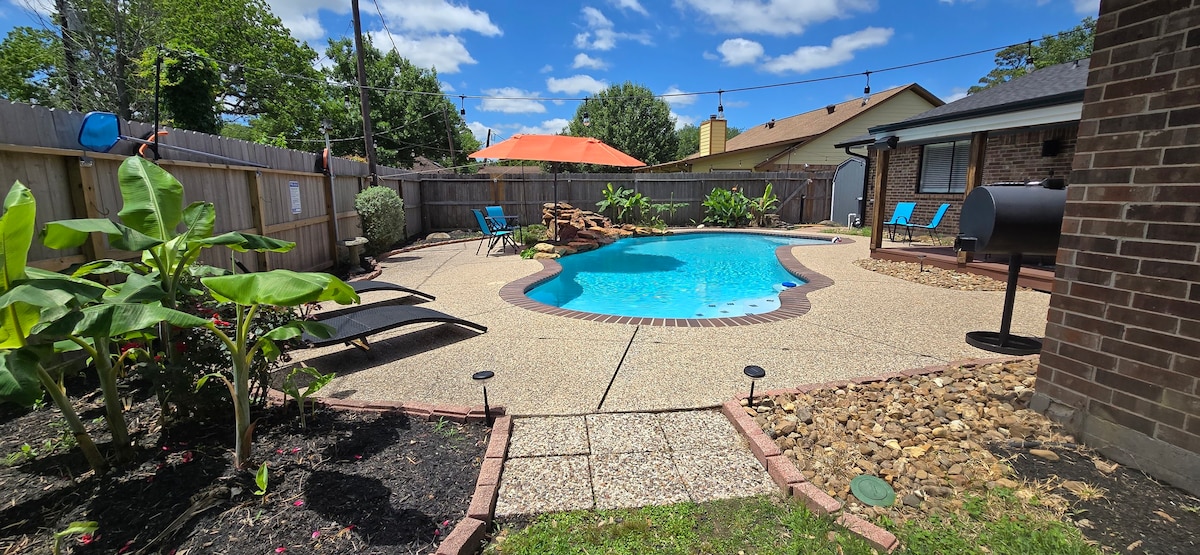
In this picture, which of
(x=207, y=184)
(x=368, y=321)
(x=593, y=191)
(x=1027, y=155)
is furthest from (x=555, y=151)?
(x=1027, y=155)

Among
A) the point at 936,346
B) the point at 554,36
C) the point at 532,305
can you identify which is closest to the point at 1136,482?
the point at 936,346

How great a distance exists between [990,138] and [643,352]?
1133 cm

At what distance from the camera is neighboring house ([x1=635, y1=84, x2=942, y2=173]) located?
846 inches

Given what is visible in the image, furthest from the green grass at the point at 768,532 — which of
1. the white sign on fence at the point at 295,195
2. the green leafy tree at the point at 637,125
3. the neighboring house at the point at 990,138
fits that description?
the green leafy tree at the point at 637,125

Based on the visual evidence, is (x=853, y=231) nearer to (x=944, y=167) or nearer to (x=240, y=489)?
(x=944, y=167)

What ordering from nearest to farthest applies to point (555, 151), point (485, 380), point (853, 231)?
point (485, 380) → point (555, 151) → point (853, 231)

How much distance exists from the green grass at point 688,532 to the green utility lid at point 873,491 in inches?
11.9

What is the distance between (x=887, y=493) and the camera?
233 centimetres

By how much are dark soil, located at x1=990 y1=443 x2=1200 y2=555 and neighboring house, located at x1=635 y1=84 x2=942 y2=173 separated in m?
19.2

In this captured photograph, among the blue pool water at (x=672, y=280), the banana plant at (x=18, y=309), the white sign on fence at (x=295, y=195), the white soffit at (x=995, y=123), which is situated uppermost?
the white soffit at (x=995, y=123)

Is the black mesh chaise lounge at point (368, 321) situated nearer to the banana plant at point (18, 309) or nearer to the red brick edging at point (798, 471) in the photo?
the banana plant at point (18, 309)

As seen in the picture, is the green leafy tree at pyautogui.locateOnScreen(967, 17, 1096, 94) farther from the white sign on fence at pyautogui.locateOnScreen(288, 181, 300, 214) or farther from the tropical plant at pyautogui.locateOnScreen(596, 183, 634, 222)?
the white sign on fence at pyautogui.locateOnScreen(288, 181, 300, 214)

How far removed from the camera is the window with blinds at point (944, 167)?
1195 centimetres

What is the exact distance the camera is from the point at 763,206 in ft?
55.6
